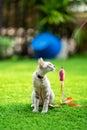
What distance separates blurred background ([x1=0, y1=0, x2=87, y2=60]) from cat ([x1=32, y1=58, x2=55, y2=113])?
681cm

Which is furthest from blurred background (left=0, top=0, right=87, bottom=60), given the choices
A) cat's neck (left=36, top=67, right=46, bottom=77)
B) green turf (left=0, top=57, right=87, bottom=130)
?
cat's neck (left=36, top=67, right=46, bottom=77)

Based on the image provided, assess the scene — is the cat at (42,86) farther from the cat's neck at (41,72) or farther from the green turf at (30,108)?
the green turf at (30,108)

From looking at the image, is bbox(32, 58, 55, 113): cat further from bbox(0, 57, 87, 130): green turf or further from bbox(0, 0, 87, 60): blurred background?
bbox(0, 0, 87, 60): blurred background

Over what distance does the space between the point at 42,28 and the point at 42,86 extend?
25.3 feet

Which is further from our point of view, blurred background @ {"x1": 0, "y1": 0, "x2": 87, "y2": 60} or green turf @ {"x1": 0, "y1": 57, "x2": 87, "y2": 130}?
blurred background @ {"x1": 0, "y1": 0, "x2": 87, "y2": 60}

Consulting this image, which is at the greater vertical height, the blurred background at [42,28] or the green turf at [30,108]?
the blurred background at [42,28]

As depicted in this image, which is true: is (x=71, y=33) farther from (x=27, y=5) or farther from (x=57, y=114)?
(x=57, y=114)

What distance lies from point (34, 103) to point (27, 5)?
26.5 ft

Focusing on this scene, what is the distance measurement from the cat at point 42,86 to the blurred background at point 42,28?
681 cm

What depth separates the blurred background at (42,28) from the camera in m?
11.5

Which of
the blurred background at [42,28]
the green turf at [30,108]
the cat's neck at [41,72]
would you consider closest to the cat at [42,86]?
the cat's neck at [41,72]

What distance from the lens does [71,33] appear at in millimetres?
12320

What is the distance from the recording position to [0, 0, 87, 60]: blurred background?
453 inches

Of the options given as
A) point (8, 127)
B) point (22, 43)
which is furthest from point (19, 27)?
point (8, 127)
